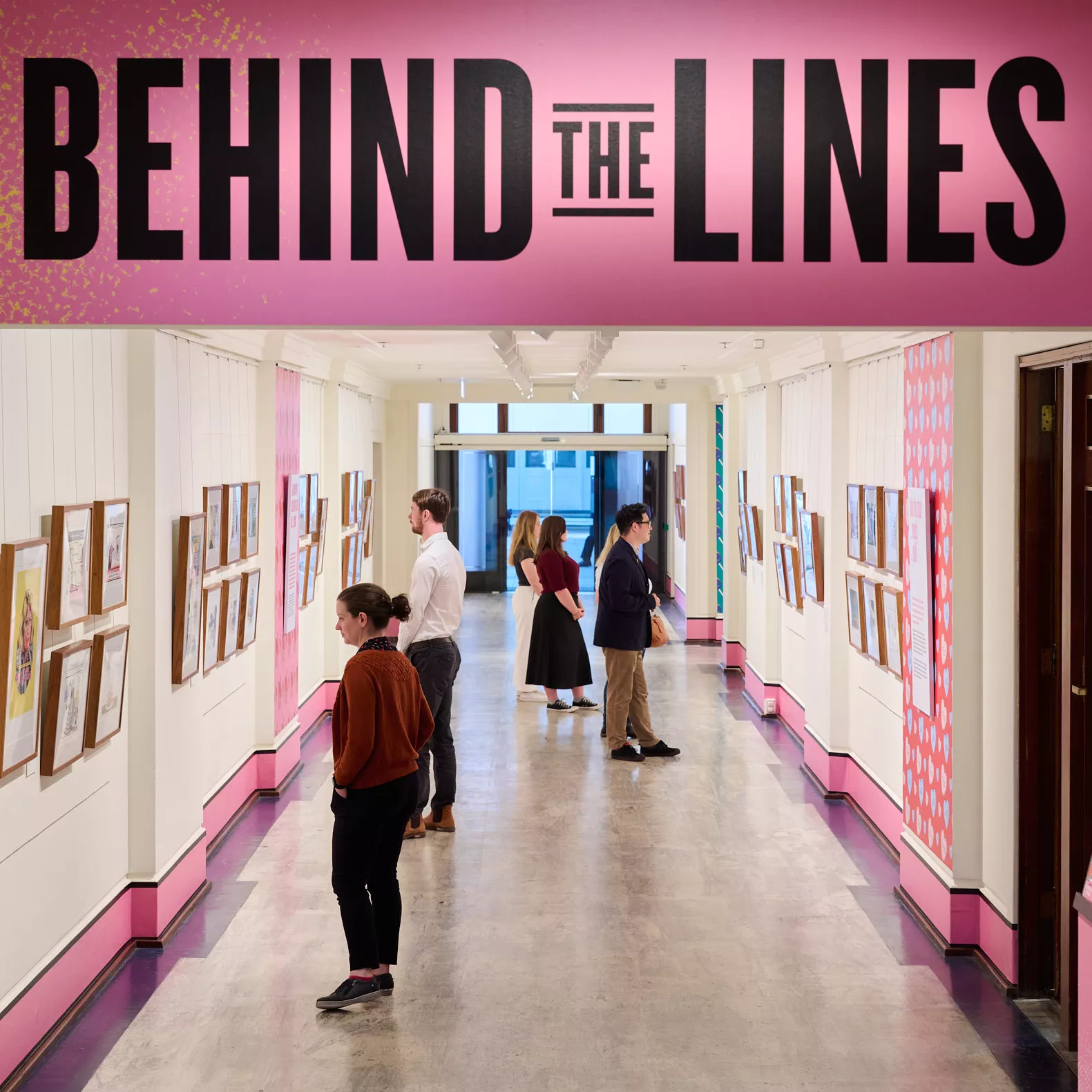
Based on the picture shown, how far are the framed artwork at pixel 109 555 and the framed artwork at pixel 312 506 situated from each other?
12.7 ft

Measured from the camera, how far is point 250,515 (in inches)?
273

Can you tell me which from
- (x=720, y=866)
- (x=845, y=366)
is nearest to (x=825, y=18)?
(x=720, y=866)

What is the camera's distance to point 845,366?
7391 millimetres

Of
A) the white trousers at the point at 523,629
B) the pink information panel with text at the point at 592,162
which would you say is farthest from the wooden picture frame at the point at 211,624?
the white trousers at the point at 523,629

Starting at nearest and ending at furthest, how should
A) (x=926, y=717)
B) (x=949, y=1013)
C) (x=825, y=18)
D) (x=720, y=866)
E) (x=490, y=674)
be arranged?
1. (x=825, y=18)
2. (x=949, y=1013)
3. (x=926, y=717)
4. (x=720, y=866)
5. (x=490, y=674)

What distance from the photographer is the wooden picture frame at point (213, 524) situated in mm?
5879

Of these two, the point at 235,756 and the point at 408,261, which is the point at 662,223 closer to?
the point at 408,261

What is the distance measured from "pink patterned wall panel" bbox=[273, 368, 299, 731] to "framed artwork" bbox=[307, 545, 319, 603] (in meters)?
0.85

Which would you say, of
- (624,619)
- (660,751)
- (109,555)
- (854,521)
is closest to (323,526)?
(624,619)

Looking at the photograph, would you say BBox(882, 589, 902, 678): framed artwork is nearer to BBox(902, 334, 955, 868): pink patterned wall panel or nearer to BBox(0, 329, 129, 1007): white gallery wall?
BBox(902, 334, 955, 868): pink patterned wall panel

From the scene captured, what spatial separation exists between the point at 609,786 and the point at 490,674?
4.36m

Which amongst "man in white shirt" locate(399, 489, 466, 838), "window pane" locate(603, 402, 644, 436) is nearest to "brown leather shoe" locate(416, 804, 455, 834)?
"man in white shirt" locate(399, 489, 466, 838)

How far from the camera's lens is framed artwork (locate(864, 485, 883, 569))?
20.4 feet

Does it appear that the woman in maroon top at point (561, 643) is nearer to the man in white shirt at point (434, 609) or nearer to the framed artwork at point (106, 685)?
the man in white shirt at point (434, 609)
